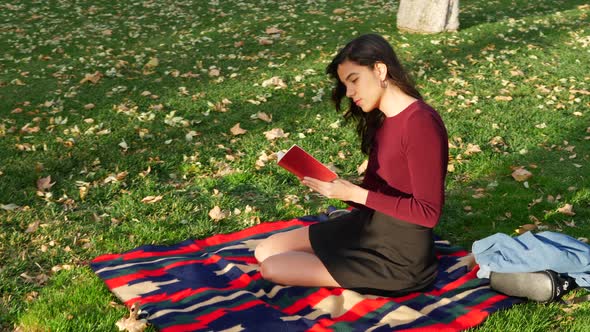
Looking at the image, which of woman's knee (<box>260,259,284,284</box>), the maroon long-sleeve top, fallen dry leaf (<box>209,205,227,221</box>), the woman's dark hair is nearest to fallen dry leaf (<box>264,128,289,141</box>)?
fallen dry leaf (<box>209,205,227,221</box>)

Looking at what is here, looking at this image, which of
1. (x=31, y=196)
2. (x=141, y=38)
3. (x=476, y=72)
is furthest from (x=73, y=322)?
(x=141, y=38)

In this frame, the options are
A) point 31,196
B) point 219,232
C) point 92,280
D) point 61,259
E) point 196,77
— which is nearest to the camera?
point 92,280

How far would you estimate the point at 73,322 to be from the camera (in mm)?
3768

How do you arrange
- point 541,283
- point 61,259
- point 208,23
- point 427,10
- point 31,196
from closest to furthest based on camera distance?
point 541,283 < point 61,259 < point 31,196 < point 427,10 < point 208,23

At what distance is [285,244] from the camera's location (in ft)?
14.5

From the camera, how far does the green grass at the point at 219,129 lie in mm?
4871

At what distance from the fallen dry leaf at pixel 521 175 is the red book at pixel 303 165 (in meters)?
3.10

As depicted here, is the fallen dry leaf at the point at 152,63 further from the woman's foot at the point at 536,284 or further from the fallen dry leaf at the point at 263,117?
the woman's foot at the point at 536,284

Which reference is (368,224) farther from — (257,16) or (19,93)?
(257,16)

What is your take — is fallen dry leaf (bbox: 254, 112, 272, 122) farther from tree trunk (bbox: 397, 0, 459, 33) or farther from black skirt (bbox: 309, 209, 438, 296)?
tree trunk (bbox: 397, 0, 459, 33)

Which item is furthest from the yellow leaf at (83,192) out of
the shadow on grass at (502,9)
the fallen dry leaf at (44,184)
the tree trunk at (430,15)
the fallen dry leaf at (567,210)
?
the shadow on grass at (502,9)

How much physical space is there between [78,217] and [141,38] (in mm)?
7609

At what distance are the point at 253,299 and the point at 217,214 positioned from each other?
5.02 feet

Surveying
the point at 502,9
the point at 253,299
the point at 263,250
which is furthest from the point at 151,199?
the point at 502,9
